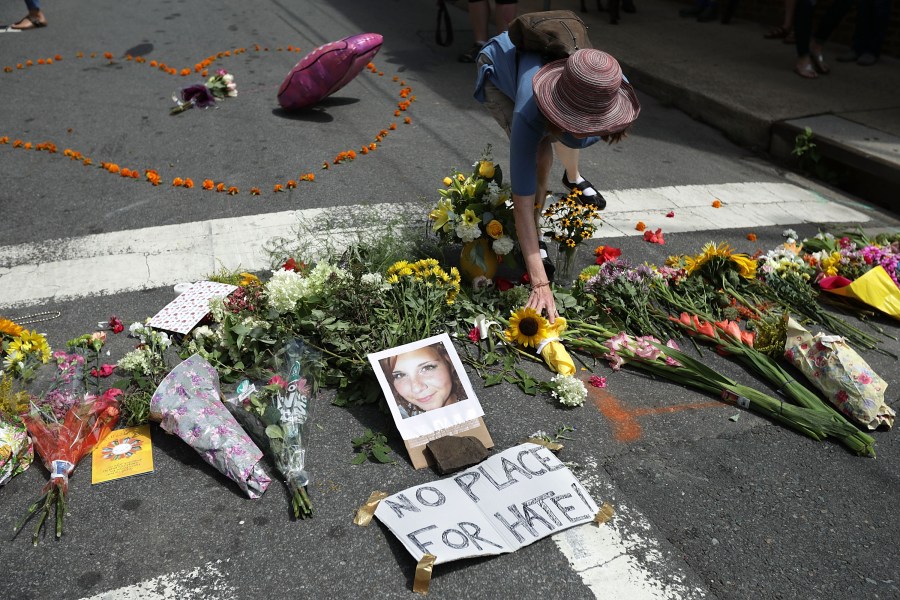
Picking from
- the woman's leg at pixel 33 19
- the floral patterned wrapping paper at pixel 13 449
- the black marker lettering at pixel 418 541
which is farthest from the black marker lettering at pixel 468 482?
the woman's leg at pixel 33 19

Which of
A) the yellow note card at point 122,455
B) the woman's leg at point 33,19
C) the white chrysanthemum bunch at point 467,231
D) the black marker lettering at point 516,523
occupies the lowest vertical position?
the woman's leg at point 33,19

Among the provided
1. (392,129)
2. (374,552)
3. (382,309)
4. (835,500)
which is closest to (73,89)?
(392,129)

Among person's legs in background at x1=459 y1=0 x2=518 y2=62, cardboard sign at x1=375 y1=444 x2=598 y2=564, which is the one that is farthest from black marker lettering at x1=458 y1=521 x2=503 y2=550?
person's legs in background at x1=459 y1=0 x2=518 y2=62

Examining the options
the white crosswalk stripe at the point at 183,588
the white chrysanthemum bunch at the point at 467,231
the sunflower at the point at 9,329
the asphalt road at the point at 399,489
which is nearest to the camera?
the white crosswalk stripe at the point at 183,588

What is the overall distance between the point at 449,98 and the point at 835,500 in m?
5.89

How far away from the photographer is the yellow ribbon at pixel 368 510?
2.75 meters

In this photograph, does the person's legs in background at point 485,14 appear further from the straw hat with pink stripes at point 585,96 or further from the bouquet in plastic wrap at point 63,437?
the bouquet in plastic wrap at point 63,437

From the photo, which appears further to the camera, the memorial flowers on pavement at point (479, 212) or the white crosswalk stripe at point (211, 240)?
the white crosswalk stripe at point (211, 240)

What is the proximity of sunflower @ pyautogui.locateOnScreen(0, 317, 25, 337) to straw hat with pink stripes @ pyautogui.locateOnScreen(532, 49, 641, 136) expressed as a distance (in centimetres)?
275

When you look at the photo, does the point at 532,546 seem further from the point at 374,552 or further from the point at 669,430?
the point at 669,430

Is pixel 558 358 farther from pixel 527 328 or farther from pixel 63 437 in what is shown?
pixel 63 437

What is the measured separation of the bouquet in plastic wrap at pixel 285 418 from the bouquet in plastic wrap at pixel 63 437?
0.52 m

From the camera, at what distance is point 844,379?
11.4 feet

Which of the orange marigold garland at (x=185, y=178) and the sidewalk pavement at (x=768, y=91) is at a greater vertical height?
the sidewalk pavement at (x=768, y=91)
